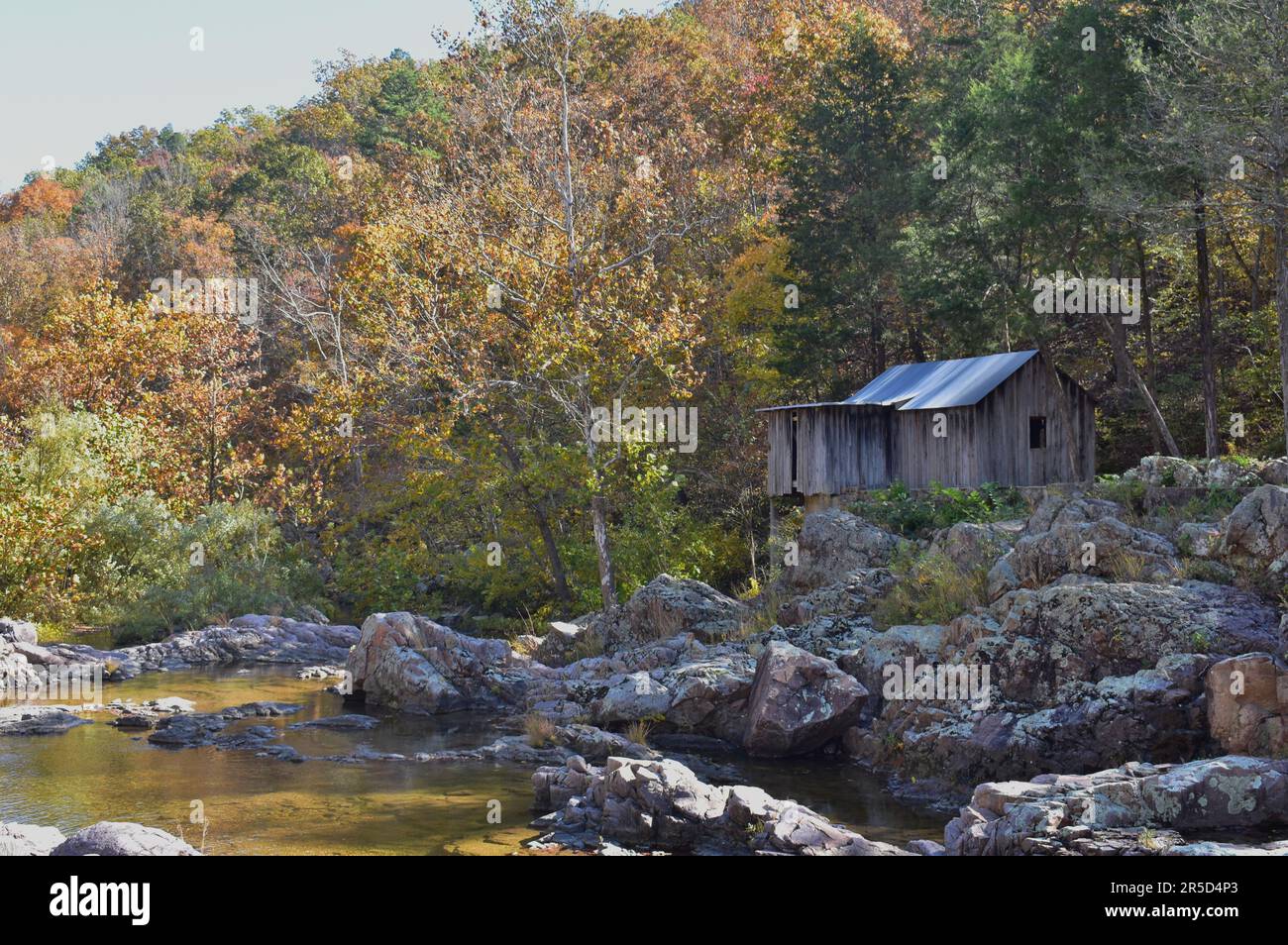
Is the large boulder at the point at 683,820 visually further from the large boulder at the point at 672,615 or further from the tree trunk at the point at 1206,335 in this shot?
the tree trunk at the point at 1206,335

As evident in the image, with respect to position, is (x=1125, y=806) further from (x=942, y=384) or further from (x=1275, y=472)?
(x=942, y=384)

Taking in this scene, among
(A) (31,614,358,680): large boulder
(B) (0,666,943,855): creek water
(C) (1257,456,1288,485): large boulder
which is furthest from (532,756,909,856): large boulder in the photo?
(A) (31,614,358,680): large boulder

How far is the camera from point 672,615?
Result: 24578mm

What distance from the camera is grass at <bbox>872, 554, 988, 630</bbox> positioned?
20266 mm

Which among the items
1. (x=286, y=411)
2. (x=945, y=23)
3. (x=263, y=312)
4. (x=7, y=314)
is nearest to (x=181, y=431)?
(x=286, y=411)

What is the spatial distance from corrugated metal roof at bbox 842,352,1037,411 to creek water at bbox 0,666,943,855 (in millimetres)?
16420

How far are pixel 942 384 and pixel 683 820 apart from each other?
72.5 ft

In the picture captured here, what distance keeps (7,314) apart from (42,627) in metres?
29.1

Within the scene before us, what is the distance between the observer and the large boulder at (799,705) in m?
18.2

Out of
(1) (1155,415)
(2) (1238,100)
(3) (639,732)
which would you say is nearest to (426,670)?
(3) (639,732)

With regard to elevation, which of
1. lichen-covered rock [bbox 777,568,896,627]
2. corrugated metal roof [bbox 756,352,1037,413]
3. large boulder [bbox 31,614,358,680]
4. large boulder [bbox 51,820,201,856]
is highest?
corrugated metal roof [bbox 756,352,1037,413]

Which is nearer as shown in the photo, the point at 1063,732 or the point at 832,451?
the point at 1063,732

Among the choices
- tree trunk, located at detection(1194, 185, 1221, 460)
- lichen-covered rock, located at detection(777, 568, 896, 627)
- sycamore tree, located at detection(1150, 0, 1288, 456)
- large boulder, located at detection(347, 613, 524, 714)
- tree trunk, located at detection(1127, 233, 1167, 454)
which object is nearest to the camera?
lichen-covered rock, located at detection(777, 568, 896, 627)

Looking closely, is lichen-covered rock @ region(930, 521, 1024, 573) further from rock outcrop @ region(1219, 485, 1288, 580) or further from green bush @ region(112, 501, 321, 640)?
green bush @ region(112, 501, 321, 640)
